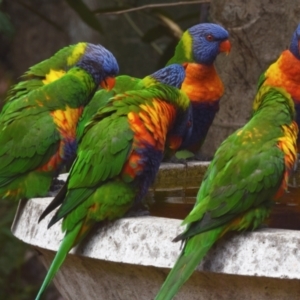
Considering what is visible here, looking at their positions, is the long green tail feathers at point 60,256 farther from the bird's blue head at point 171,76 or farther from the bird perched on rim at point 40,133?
the bird's blue head at point 171,76

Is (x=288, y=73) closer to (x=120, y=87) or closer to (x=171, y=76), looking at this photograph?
(x=120, y=87)

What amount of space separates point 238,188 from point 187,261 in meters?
0.20

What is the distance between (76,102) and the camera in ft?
7.70

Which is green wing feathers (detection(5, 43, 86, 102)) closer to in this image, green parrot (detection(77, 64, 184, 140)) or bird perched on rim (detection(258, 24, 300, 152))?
green parrot (detection(77, 64, 184, 140))

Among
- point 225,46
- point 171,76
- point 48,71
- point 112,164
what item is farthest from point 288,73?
point 112,164

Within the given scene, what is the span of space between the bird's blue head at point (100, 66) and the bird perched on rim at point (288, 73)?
620 millimetres

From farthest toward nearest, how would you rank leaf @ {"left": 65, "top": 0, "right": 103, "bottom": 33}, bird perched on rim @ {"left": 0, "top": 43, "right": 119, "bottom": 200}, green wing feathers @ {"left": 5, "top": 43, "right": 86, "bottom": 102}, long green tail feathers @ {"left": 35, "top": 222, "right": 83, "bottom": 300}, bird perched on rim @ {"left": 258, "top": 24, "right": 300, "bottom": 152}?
leaf @ {"left": 65, "top": 0, "right": 103, "bottom": 33} → bird perched on rim @ {"left": 258, "top": 24, "right": 300, "bottom": 152} → green wing feathers @ {"left": 5, "top": 43, "right": 86, "bottom": 102} → bird perched on rim @ {"left": 0, "top": 43, "right": 119, "bottom": 200} → long green tail feathers @ {"left": 35, "top": 222, "right": 83, "bottom": 300}

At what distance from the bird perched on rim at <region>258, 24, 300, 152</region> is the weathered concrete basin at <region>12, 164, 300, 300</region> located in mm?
1335

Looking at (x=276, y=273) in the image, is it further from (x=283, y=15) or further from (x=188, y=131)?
(x=283, y=15)

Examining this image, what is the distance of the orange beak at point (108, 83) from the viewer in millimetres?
2523

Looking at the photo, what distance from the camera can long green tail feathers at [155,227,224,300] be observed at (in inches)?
55.6

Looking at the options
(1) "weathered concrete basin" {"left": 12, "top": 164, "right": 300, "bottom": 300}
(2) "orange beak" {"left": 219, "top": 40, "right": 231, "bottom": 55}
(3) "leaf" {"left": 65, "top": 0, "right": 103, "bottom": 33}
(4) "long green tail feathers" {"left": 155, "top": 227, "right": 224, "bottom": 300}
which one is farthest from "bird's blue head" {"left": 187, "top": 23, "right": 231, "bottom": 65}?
(4) "long green tail feathers" {"left": 155, "top": 227, "right": 224, "bottom": 300}

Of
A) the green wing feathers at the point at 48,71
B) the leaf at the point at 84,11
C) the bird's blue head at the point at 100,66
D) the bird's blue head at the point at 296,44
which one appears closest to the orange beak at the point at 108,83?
the bird's blue head at the point at 100,66

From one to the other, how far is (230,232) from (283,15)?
1832 millimetres
